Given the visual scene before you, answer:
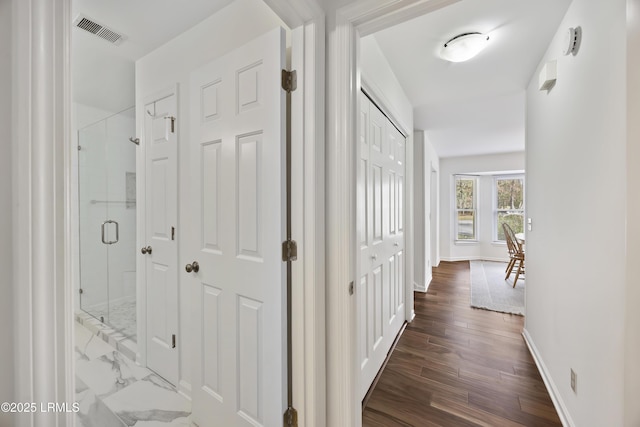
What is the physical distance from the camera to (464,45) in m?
1.85

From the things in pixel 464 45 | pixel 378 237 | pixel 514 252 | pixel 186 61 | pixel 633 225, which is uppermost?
pixel 464 45

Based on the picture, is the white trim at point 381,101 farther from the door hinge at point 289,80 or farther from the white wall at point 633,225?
the white wall at point 633,225

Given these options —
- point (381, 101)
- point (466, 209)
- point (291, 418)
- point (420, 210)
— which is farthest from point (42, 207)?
point (466, 209)

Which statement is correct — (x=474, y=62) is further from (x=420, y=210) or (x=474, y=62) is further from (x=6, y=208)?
(x=6, y=208)

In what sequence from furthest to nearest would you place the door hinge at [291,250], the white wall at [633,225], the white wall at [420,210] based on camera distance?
the white wall at [420,210] → the door hinge at [291,250] → the white wall at [633,225]

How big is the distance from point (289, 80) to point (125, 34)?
147 cm

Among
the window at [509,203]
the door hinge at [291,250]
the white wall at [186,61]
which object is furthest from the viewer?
the window at [509,203]

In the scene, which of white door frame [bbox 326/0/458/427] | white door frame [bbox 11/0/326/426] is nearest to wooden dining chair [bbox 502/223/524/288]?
white door frame [bbox 326/0/458/427]

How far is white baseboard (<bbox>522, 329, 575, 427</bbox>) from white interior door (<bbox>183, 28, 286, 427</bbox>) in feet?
5.54

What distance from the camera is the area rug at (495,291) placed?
3.40 metres

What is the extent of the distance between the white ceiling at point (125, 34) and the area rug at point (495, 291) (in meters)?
4.13

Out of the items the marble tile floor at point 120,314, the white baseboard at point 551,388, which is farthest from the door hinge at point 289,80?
the marble tile floor at point 120,314

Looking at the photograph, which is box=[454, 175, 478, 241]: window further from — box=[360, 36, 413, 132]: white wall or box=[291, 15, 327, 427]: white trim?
box=[291, 15, 327, 427]: white trim

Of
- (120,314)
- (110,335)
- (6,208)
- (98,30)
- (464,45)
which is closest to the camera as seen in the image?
(6,208)
